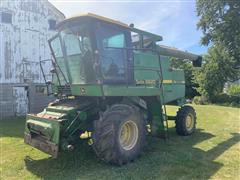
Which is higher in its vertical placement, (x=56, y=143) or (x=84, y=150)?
(x=56, y=143)

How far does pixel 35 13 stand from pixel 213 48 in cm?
1880

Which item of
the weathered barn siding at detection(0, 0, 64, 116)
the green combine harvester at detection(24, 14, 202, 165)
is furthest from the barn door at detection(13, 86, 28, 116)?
the green combine harvester at detection(24, 14, 202, 165)

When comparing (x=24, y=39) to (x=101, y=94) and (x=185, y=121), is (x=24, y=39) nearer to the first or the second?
(x=185, y=121)

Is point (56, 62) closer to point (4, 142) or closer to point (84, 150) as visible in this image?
point (84, 150)

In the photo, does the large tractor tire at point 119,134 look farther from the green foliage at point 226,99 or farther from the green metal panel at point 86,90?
the green foliage at point 226,99

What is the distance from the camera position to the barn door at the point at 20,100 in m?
15.3

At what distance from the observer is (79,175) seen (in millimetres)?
5355

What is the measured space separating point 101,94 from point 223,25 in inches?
1064

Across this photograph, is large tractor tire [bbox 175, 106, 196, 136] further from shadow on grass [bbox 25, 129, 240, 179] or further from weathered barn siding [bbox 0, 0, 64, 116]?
weathered barn siding [bbox 0, 0, 64, 116]

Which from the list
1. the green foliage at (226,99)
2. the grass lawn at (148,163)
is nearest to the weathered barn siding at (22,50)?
the grass lawn at (148,163)

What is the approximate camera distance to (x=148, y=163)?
5.97 meters

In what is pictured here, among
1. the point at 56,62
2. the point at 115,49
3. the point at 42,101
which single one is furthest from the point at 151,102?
the point at 42,101

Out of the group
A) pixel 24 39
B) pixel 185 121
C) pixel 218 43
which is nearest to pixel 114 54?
pixel 185 121

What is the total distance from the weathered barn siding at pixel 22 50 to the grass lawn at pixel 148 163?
747cm
